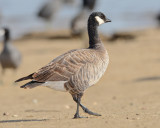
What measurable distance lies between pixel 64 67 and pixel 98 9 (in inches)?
1029

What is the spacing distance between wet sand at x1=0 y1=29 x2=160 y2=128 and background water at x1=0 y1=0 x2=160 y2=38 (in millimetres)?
7221

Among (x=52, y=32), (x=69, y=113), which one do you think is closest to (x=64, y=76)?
(x=69, y=113)

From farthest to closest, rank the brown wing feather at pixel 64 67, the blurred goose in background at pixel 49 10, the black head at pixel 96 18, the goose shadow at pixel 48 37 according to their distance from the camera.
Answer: the blurred goose in background at pixel 49 10, the goose shadow at pixel 48 37, the black head at pixel 96 18, the brown wing feather at pixel 64 67

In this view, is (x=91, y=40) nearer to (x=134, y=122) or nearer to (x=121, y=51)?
(x=134, y=122)

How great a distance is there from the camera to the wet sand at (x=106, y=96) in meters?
7.21

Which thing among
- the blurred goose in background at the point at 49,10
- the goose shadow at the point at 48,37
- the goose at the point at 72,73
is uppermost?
the goose at the point at 72,73

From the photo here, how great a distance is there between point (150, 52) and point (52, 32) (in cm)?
964

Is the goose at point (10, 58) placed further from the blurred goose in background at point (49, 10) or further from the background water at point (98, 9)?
the blurred goose in background at point (49, 10)

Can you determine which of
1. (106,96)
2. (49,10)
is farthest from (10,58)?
(49,10)

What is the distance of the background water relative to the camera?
29641mm

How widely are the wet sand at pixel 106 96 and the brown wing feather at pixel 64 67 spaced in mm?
686

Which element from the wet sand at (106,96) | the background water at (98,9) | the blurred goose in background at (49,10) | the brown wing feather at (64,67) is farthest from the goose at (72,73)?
the blurred goose in background at (49,10)

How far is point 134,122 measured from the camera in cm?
689

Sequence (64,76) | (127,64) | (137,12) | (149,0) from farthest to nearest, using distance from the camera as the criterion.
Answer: (149,0)
(137,12)
(127,64)
(64,76)
